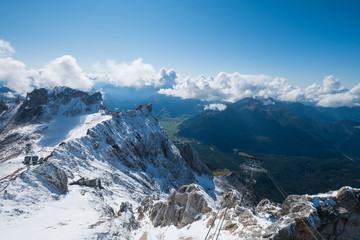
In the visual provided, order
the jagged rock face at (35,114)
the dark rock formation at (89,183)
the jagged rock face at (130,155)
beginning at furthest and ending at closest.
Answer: the jagged rock face at (35,114) < the jagged rock face at (130,155) < the dark rock formation at (89,183)

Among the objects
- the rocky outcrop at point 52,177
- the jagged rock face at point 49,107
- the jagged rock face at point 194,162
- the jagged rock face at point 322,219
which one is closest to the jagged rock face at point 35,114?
the jagged rock face at point 49,107

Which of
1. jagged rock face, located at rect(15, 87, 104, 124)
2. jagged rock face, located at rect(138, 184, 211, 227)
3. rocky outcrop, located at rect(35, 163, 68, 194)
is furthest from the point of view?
jagged rock face, located at rect(15, 87, 104, 124)

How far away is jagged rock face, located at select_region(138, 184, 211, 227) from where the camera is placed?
158 feet

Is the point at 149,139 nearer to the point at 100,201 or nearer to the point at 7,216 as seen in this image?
the point at 100,201

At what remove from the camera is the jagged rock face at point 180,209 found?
48156mm

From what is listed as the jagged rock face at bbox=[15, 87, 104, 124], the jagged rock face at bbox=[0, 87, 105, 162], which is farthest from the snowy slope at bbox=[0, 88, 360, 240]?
the jagged rock face at bbox=[15, 87, 104, 124]

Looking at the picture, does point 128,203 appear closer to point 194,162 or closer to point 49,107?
point 194,162

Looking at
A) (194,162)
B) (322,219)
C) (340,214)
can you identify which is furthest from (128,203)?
(194,162)

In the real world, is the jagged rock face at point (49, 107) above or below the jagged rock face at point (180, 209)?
above

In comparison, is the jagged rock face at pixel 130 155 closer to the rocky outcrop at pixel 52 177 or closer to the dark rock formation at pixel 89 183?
the dark rock formation at pixel 89 183

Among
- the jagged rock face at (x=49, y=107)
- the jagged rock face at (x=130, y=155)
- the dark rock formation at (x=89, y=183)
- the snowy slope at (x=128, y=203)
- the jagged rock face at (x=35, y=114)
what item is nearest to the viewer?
the snowy slope at (x=128, y=203)

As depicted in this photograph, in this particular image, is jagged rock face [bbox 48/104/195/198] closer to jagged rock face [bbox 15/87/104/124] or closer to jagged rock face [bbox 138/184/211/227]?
jagged rock face [bbox 138/184/211/227]

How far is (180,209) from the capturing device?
52.7 meters

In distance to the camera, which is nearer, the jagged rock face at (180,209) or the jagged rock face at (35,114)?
the jagged rock face at (180,209)
